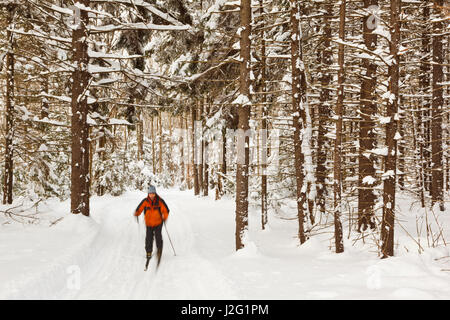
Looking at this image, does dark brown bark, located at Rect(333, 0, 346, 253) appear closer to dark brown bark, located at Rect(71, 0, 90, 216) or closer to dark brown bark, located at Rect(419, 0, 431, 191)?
dark brown bark, located at Rect(419, 0, 431, 191)

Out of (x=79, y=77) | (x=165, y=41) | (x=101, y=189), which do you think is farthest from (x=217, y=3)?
(x=101, y=189)

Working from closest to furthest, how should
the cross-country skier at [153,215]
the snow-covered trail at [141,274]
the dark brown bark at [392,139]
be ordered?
the snow-covered trail at [141,274], the dark brown bark at [392,139], the cross-country skier at [153,215]

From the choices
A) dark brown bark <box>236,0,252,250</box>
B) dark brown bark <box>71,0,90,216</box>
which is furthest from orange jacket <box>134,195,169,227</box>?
dark brown bark <box>71,0,90,216</box>

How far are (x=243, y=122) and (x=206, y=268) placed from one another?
4.10 metres

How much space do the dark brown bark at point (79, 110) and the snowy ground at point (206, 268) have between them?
3.67 ft

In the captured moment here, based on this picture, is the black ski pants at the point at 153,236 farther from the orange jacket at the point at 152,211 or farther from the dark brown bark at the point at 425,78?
the dark brown bark at the point at 425,78

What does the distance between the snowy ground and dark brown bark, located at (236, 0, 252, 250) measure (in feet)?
2.71

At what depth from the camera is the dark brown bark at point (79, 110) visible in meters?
11.1

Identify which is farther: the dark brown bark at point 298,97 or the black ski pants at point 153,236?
the dark brown bark at point 298,97

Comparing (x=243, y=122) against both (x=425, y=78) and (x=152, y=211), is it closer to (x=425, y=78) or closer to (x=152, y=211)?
(x=152, y=211)

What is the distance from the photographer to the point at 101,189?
27.5 meters

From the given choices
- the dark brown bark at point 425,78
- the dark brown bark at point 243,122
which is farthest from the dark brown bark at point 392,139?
the dark brown bark at point 425,78

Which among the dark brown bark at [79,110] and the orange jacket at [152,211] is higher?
the dark brown bark at [79,110]

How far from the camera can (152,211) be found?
860cm
